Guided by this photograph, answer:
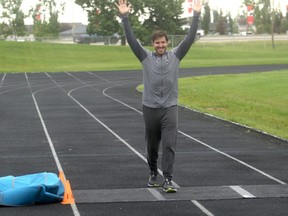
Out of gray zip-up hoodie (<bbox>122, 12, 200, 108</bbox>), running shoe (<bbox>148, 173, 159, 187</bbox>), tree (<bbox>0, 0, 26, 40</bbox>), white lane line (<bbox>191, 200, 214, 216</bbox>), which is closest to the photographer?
white lane line (<bbox>191, 200, 214, 216</bbox>)

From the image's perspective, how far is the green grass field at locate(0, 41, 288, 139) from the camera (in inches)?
744

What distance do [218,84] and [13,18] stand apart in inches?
3275

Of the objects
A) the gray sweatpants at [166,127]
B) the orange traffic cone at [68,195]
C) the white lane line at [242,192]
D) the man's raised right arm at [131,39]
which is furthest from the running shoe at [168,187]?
the man's raised right arm at [131,39]

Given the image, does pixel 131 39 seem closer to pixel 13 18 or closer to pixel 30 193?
pixel 30 193

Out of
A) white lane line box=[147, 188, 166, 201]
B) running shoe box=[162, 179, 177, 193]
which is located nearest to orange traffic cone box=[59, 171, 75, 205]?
white lane line box=[147, 188, 166, 201]

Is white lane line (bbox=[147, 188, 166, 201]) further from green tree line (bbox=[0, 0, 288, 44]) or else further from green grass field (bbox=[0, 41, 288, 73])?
green tree line (bbox=[0, 0, 288, 44])

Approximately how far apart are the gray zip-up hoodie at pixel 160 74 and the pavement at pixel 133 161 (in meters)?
1.11

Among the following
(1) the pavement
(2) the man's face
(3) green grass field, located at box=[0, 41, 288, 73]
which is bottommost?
(3) green grass field, located at box=[0, 41, 288, 73]

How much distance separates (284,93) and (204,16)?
13548 centimetres

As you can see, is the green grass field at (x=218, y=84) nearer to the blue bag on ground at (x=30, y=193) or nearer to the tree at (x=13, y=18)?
the blue bag on ground at (x=30, y=193)

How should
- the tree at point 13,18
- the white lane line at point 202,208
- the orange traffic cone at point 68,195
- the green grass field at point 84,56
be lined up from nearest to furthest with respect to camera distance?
the white lane line at point 202,208 → the orange traffic cone at point 68,195 → the green grass field at point 84,56 → the tree at point 13,18

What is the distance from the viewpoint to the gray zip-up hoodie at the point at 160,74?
8.88 m

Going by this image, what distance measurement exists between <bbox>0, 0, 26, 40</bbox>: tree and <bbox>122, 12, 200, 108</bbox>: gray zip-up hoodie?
10259 centimetres

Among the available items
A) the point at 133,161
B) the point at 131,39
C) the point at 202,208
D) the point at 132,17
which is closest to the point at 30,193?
the point at 202,208
